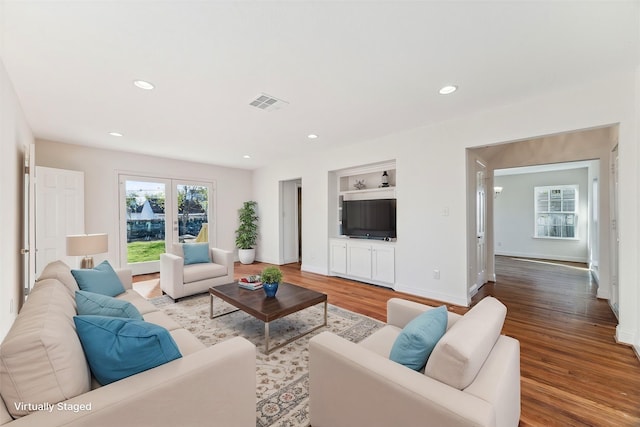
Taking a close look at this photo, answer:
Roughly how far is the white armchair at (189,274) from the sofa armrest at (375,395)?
2823 millimetres

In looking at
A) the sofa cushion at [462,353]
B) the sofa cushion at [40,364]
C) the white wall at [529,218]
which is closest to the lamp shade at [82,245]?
the sofa cushion at [40,364]

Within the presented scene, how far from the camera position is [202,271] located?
379 centimetres

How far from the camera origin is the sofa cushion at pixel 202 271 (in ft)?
12.0

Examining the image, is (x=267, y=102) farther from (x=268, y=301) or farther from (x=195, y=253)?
(x=195, y=253)

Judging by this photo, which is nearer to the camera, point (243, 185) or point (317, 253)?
point (317, 253)

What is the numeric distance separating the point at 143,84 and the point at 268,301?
2415 millimetres

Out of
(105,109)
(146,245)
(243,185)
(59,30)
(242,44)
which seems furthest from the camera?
(243,185)

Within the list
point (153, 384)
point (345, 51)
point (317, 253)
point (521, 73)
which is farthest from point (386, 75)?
point (317, 253)

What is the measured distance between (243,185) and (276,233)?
1.70m

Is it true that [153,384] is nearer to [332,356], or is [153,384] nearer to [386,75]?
[332,356]

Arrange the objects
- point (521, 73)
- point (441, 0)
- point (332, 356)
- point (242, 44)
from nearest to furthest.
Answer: point (332, 356), point (441, 0), point (242, 44), point (521, 73)

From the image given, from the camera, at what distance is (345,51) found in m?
2.00

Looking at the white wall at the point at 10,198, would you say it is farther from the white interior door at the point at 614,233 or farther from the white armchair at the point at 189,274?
the white interior door at the point at 614,233

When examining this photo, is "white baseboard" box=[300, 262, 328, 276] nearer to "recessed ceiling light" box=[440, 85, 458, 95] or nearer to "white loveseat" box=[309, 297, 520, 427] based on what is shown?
"recessed ceiling light" box=[440, 85, 458, 95]
